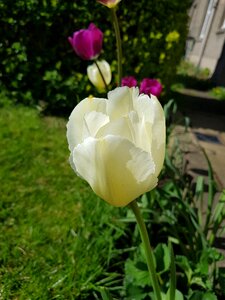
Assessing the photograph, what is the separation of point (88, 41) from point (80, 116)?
1.46m

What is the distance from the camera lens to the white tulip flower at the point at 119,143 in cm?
67

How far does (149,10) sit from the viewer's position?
4148mm

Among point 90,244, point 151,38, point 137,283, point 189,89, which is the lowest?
point 189,89

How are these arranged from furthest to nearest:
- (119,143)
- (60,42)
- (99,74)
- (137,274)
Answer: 1. (60,42)
2. (99,74)
3. (137,274)
4. (119,143)

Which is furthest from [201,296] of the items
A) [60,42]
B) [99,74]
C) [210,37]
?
[210,37]

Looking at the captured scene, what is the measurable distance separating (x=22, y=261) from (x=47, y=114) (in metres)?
2.61

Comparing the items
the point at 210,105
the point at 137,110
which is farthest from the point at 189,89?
the point at 137,110

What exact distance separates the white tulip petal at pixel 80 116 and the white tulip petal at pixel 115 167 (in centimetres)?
6

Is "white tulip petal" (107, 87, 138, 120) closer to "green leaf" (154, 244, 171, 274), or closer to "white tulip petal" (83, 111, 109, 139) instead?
"white tulip petal" (83, 111, 109, 139)

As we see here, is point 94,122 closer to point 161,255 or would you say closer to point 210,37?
point 161,255

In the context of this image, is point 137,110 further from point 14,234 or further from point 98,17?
point 98,17

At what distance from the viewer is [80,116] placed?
2.48ft

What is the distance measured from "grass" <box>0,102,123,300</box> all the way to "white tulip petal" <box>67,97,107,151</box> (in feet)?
3.12

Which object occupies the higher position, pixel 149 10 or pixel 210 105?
pixel 149 10
